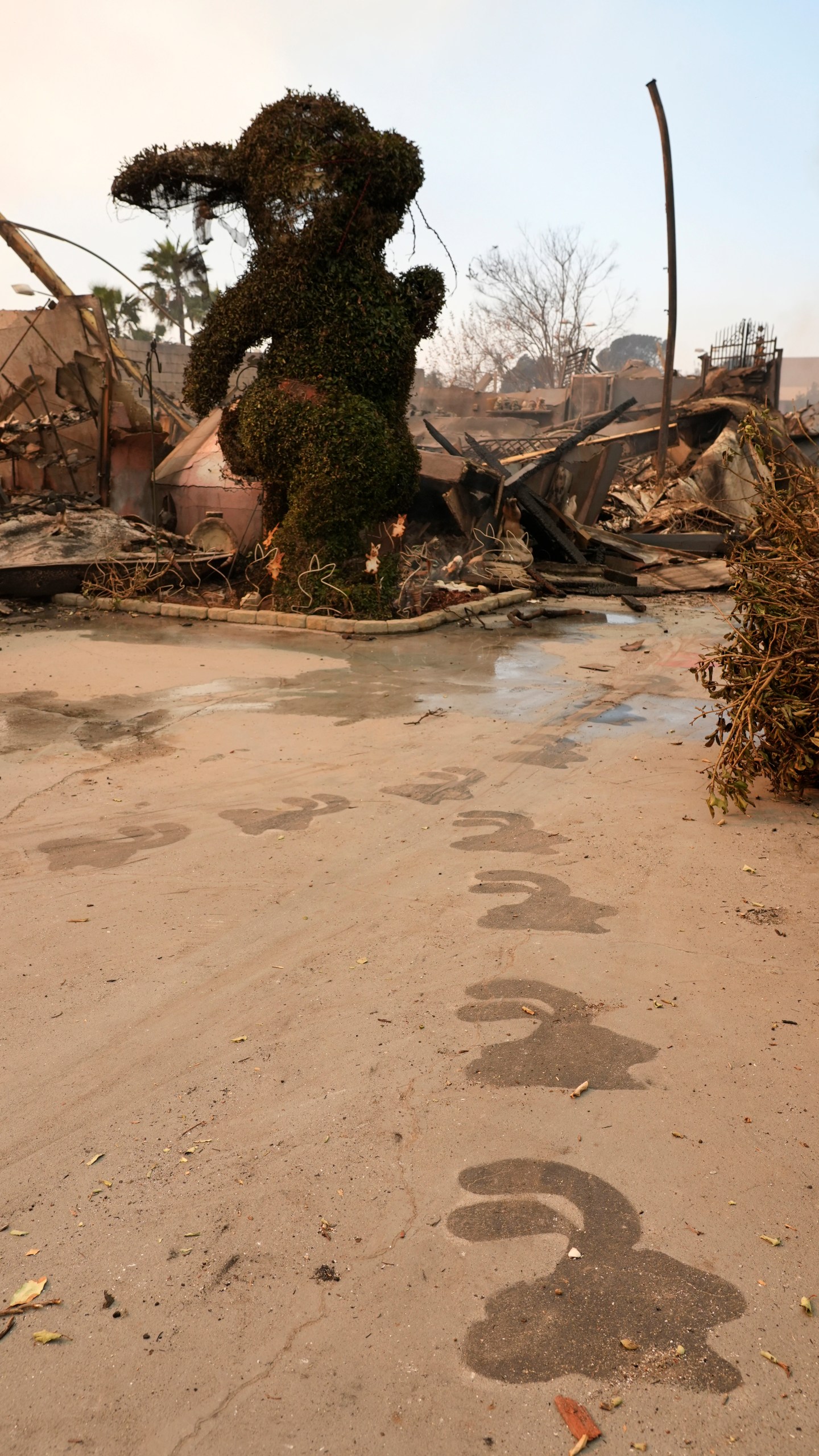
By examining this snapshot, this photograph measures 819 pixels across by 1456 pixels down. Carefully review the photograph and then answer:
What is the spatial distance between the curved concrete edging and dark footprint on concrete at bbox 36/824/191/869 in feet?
18.2

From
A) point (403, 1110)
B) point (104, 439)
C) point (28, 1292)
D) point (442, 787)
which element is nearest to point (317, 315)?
point (104, 439)

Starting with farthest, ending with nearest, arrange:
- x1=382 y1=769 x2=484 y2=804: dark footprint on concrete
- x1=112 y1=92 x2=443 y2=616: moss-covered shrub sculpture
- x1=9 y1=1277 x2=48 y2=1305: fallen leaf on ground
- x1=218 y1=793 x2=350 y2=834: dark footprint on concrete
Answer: x1=112 y1=92 x2=443 y2=616: moss-covered shrub sculpture < x1=382 y1=769 x2=484 y2=804: dark footprint on concrete < x1=218 y1=793 x2=350 y2=834: dark footprint on concrete < x1=9 y1=1277 x2=48 y2=1305: fallen leaf on ground

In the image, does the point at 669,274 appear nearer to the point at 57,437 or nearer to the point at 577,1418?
the point at 57,437

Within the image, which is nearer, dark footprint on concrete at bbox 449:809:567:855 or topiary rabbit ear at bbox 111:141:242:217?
dark footprint on concrete at bbox 449:809:567:855

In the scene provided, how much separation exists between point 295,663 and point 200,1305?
6612 millimetres

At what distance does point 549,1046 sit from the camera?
8.95 ft

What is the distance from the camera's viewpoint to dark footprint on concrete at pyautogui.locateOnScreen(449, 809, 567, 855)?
4.24m

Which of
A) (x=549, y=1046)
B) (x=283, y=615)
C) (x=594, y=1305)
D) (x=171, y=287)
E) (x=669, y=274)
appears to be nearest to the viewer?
(x=594, y=1305)

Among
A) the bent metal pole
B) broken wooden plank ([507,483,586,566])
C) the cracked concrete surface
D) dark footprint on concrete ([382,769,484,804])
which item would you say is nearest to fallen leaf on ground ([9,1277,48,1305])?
the cracked concrete surface

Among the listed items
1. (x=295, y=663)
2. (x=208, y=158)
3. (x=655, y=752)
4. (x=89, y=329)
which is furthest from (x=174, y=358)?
(x=655, y=752)

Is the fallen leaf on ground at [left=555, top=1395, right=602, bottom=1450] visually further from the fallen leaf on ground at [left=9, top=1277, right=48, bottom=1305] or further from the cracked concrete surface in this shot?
the fallen leaf on ground at [left=9, top=1277, right=48, bottom=1305]

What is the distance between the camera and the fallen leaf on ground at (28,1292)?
189 centimetres

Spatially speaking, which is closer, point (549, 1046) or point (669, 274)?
point (549, 1046)

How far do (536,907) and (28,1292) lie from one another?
215cm
